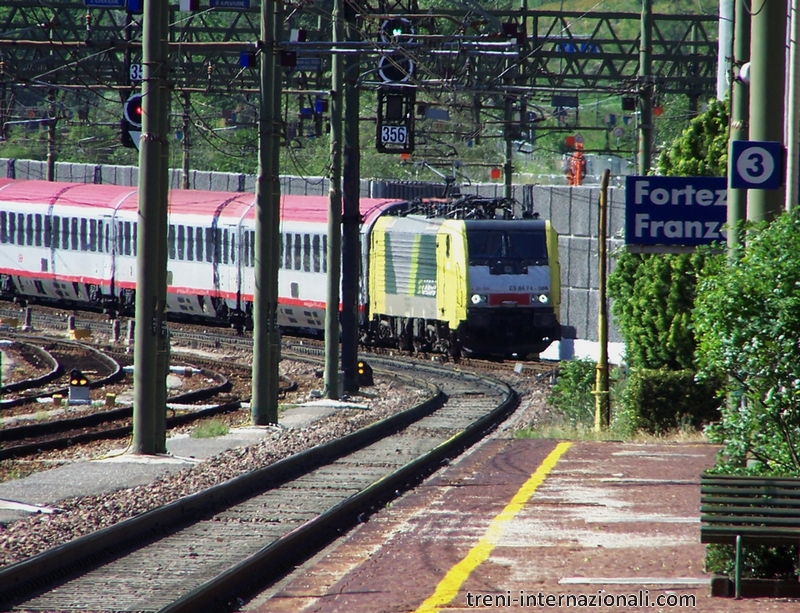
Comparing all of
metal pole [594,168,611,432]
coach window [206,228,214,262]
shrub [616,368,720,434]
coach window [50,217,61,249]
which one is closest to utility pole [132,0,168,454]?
Answer: shrub [616,368,720,434]

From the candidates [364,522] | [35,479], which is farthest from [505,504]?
[35,479]

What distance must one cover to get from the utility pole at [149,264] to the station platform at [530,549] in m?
3.63

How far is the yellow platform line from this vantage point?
8.25 m

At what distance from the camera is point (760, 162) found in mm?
11289

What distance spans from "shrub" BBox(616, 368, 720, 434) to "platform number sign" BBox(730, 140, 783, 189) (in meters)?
6.61

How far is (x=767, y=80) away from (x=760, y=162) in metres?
0.69

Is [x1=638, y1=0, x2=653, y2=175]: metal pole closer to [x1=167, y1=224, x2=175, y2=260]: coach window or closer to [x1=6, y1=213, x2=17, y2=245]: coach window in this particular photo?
[x1=167, y1=224, x2=175, y2=260]: coach window

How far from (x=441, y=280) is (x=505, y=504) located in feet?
60.8

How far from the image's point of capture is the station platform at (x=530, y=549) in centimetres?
816

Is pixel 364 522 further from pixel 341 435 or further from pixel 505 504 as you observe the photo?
pixel 341 435

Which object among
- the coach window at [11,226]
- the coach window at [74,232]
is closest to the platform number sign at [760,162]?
the coach window at [74,232]

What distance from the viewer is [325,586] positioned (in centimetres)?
926

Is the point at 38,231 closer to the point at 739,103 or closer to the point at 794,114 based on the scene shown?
the point at 739,103

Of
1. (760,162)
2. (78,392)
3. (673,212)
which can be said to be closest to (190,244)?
(78,392)
